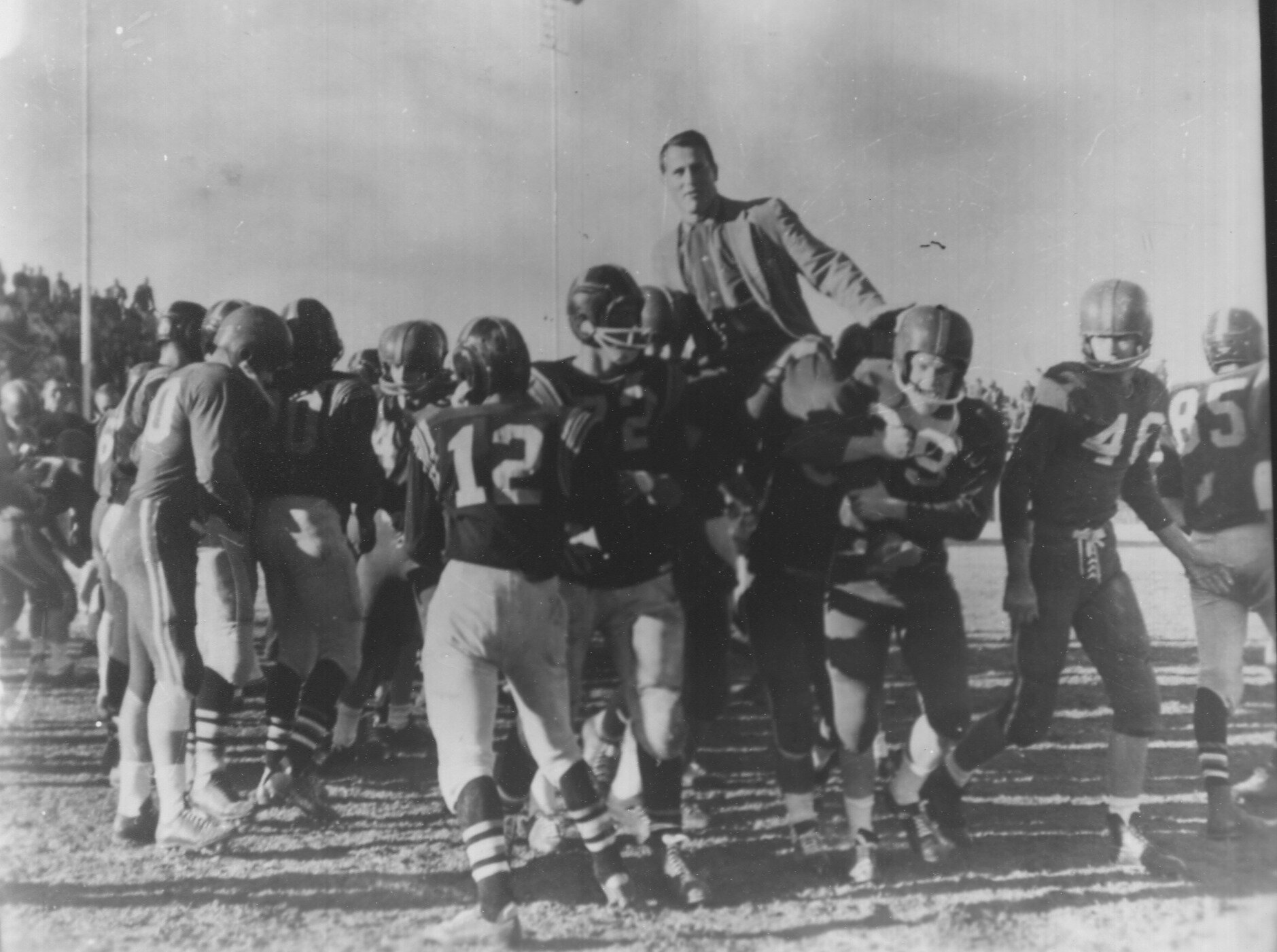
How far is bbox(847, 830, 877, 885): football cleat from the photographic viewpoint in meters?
3.13

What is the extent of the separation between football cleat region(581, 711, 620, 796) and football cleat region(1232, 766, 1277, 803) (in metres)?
2.24

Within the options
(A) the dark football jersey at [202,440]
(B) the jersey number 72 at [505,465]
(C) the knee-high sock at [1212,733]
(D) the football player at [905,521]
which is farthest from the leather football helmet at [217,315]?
(C) the knee-high sock at [1212,733]

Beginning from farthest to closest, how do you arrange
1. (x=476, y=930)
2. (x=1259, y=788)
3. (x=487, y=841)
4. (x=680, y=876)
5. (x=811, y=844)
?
(x=1259, y=788), (x=811, y=844), (x=680, y=876), (x=476, y=930), (x=487, y=841)

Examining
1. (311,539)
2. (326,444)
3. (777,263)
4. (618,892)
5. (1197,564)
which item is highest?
(777,263)

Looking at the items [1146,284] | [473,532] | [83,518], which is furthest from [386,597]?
[1146,284]

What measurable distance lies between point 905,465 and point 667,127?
1407 millimetres

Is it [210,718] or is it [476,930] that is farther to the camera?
[210,718]

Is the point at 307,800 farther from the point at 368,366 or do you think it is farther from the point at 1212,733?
the point at 1212,733

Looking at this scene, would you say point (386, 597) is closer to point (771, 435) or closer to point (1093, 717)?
point (771, 435)

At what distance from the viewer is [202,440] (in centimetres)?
304

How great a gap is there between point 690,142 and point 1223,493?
2255 millimetres

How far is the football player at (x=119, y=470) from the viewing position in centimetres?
319

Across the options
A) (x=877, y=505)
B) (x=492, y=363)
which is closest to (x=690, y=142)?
(x=492, y=363)

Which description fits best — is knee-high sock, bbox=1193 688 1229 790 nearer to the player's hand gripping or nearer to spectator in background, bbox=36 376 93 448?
the player's hand gripping
